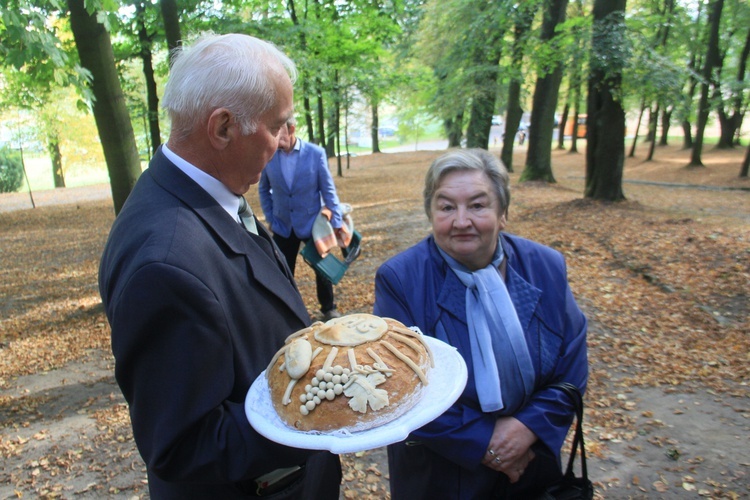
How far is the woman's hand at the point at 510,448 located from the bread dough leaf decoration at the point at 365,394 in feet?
2.99

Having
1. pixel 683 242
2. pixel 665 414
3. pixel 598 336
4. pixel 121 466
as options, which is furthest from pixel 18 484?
pixel 683 242

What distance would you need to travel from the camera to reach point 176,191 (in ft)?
4.96

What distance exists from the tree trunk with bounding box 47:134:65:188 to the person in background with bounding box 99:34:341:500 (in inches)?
1059

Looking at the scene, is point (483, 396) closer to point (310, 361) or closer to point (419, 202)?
point (310, 361)

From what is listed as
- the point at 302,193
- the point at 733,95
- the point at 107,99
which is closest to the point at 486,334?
the point at 302,193

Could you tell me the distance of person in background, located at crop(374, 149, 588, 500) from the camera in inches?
81.9

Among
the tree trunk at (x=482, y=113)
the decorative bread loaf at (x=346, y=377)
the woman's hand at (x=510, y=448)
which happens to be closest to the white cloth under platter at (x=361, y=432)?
the decorative bread loaf at (x=346, y=377)

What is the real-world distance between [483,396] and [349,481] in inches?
74.1

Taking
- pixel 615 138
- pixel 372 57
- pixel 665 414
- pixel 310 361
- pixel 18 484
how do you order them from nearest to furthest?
1. pixel 310 361
2. pixel 18 484
3. pixel 665 414
4. pixel 615 138
5. pixel 372 57

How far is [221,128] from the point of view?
1.53 metres

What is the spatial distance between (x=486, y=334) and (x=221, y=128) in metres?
1.33

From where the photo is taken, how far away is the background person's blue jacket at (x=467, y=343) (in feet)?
6.81

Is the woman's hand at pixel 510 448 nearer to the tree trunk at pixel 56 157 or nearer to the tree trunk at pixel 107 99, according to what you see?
the tree trunk at pixel 107 99

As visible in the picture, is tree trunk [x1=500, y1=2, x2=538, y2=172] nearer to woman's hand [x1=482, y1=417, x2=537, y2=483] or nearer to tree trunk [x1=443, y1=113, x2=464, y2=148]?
tree trunk [x1=443, y1=113, x2=464, y2=148]
